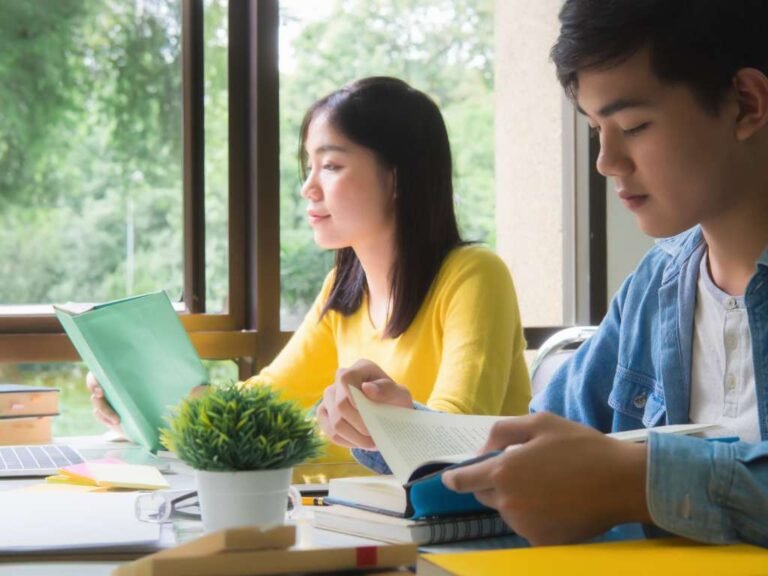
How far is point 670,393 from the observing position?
1251 millimetres

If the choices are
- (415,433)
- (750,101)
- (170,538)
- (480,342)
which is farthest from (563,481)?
(480,342)

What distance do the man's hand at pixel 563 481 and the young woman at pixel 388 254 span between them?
96cm

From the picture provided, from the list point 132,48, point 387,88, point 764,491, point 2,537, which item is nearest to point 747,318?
point 764,491

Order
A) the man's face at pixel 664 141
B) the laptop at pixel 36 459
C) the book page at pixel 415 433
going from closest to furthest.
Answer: the book page at pixel 415 433 → the man's face at pixel 664 141 → the laptop at pixel 36 459

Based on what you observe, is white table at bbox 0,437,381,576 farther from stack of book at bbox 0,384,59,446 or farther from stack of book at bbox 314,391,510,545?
stack of book at bbox 0,384,59,446

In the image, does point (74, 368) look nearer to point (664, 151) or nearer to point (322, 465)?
point (322, 465)

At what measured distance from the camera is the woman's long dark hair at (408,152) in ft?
6.77

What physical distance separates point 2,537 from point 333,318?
4.07 feet

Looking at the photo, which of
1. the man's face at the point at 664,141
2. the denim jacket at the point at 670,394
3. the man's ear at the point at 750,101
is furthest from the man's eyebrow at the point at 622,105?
the denim jacket at the point at 670,394

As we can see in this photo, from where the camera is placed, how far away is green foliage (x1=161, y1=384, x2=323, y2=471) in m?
0.92

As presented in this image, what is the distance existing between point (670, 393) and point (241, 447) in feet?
1.82

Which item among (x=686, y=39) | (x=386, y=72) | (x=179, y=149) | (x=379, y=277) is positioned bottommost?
(x=379, y=277)

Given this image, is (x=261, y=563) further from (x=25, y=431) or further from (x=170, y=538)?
(x=25, y=431)

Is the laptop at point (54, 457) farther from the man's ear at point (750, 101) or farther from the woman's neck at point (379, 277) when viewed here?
the man's ear at point (750, 101)
